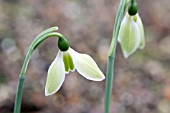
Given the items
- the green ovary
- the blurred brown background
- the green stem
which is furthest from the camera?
the blurred brown background

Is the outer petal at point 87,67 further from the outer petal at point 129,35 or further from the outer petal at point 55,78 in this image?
the outer petal at point 129,35

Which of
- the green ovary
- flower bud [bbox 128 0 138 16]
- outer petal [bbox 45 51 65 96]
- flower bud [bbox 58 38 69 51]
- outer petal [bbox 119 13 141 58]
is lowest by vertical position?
outer petal [bbox 45 51 65 96]

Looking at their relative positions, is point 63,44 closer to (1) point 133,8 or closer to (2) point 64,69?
(2) point 64,69

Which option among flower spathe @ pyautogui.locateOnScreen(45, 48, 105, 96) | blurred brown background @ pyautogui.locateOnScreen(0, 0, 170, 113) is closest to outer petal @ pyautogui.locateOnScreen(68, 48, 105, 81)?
flower spathe @ pyautogui.locateOnScreen(45, 48, 105, 96)

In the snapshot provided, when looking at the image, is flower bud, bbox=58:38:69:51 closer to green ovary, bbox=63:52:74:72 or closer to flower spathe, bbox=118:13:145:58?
green ovary, bbox=63:52:74:72

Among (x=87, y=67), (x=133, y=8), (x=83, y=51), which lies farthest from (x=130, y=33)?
(x=83, y=51)

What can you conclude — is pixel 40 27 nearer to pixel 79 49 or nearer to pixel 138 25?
pixel 79 49

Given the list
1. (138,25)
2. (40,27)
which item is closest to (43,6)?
(40,27)

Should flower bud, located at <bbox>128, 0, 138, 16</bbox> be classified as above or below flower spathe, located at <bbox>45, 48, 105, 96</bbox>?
above
